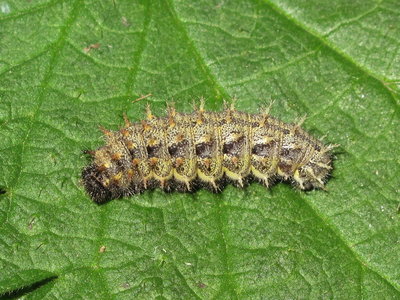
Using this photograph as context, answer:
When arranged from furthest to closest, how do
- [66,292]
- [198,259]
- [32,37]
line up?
[32,37], [198,259], [66,292]

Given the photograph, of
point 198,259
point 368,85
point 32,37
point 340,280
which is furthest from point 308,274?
point 32,37

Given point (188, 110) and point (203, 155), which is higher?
point (188, 110)

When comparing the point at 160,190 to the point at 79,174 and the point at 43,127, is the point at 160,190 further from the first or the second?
the point at 43,127

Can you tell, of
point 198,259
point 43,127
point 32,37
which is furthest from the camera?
point 32,37

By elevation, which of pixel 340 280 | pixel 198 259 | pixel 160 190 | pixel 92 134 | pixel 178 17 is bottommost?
pixel 340 280

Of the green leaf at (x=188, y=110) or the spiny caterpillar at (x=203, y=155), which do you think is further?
the spiny caterpillar at (x=203, y=155)
